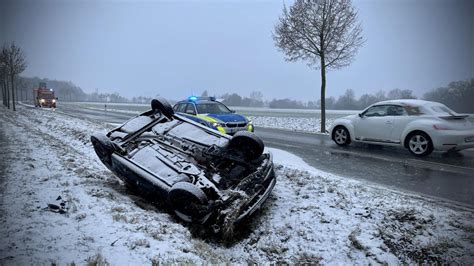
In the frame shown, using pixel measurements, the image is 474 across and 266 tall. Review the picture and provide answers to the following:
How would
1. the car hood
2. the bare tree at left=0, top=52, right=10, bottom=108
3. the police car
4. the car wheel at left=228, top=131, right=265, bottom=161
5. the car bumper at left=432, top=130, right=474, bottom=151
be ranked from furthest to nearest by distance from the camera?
the bare tree at left=0, top=52, right=10, bottom=108, the car hood, the police car, the car bumper at left=432, top=130, right=474, bottom=151, the car wheel at left=228, top=131, right=265, bottom=161

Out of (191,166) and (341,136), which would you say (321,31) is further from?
(191,166)

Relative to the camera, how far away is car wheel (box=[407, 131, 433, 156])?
8805 mm

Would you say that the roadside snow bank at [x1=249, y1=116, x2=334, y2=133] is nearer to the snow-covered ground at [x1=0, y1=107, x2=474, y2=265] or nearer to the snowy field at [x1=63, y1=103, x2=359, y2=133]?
the snowy field at [x1=63, y1=103, x2=359, y2=133]

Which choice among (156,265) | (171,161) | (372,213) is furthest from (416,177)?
(156,265)

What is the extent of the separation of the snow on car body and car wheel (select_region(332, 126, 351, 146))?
83 mm

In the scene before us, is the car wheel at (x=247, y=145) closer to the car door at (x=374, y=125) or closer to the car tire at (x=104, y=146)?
the car tire at (x=104, y=146)

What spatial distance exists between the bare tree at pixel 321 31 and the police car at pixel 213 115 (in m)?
6.78

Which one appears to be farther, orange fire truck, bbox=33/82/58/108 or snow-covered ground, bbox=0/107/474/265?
orange fire truck, bbox=33/82/58/108

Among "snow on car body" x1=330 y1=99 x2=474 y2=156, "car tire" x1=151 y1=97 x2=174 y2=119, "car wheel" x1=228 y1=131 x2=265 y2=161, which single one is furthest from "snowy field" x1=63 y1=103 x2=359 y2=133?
"car wheel" x1=228 y1=131 x2=265 y2=161

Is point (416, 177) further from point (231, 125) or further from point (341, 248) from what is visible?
point (231, 125)

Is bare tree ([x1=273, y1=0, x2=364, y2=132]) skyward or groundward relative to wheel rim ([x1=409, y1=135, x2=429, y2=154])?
skyward

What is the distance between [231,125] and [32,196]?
6.41 metres

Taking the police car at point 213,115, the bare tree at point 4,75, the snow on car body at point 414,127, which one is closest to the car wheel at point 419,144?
the snow on car body at point 414,127

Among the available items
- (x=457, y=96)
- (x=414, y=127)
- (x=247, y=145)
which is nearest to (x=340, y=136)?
(x=414, y=127)
